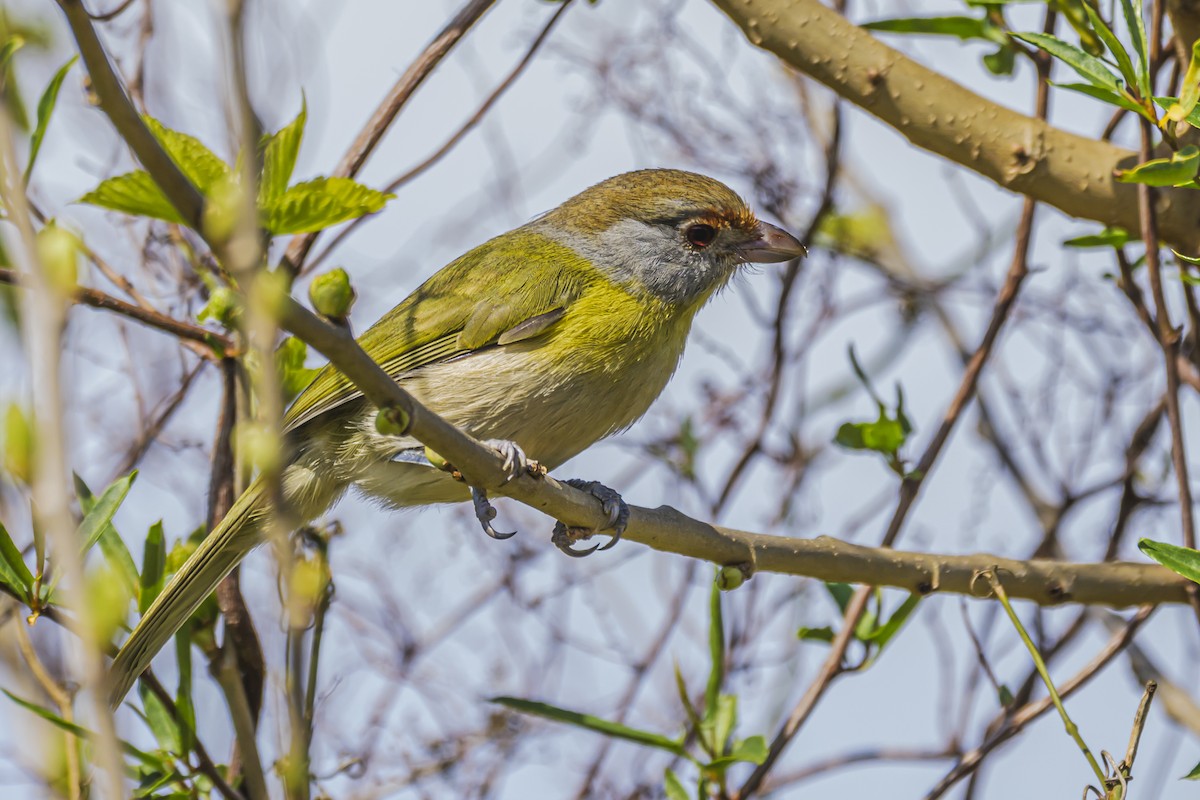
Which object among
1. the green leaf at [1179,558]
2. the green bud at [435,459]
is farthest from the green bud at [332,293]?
the green leaf at [1179,558]

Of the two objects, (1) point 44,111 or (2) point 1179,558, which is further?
(1) point 44,111

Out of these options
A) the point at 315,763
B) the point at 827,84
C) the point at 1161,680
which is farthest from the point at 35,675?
the point at 1161,680

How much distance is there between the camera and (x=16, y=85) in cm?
355

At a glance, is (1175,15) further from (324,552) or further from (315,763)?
(315,763)

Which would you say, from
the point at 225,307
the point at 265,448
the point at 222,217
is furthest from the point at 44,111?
the point at 265,448

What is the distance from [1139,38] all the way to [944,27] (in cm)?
95

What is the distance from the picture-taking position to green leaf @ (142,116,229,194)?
2848mm

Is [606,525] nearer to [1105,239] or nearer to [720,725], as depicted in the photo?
[720,725]

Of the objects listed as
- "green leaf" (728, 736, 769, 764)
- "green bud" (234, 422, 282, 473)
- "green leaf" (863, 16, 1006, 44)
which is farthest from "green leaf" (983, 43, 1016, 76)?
"green bud" (234, 422, 282, 473)

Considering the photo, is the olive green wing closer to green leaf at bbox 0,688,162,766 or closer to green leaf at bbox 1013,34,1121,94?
green leaf at bbox 0,688,162,766

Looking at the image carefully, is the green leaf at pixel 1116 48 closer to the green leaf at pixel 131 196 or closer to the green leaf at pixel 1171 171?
the green leaf at pixel 1171 171

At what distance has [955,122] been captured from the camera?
3434mm

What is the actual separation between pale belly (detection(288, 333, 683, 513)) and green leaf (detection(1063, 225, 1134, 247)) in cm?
127

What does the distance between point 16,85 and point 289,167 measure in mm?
1173
